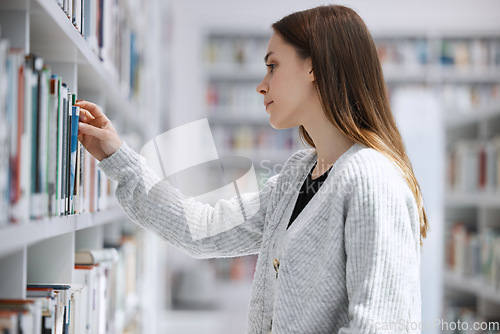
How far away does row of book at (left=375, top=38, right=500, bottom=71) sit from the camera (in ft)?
14.9

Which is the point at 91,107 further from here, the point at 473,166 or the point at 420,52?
the point at 420,52

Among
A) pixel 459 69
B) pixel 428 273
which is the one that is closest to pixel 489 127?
pixel 428 273

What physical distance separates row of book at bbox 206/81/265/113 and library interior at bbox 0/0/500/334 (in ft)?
0.04

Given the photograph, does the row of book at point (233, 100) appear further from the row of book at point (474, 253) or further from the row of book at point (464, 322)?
the row of book at point (464, 322)

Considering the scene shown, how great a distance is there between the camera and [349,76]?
102 centimetres

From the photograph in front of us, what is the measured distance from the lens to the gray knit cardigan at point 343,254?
0.87m

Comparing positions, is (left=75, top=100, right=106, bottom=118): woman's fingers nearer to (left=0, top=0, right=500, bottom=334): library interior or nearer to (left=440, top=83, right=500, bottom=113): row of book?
(left=0, top=0, right=500, bottom=334): library interior

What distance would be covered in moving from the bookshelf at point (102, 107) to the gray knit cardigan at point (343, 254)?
0.20 meters

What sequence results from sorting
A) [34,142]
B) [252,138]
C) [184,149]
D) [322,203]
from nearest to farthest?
[34,142], [322,203], [184,149], [252,138]

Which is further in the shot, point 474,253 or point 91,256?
point 474,253

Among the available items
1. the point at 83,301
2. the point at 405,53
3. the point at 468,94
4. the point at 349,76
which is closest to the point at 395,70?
the point at 405,53

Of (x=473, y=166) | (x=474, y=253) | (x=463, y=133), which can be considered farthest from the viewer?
(x=463, y=133)

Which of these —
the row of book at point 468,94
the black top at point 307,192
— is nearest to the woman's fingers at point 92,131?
the black top at point 307,192

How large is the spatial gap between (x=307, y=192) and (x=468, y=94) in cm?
395
